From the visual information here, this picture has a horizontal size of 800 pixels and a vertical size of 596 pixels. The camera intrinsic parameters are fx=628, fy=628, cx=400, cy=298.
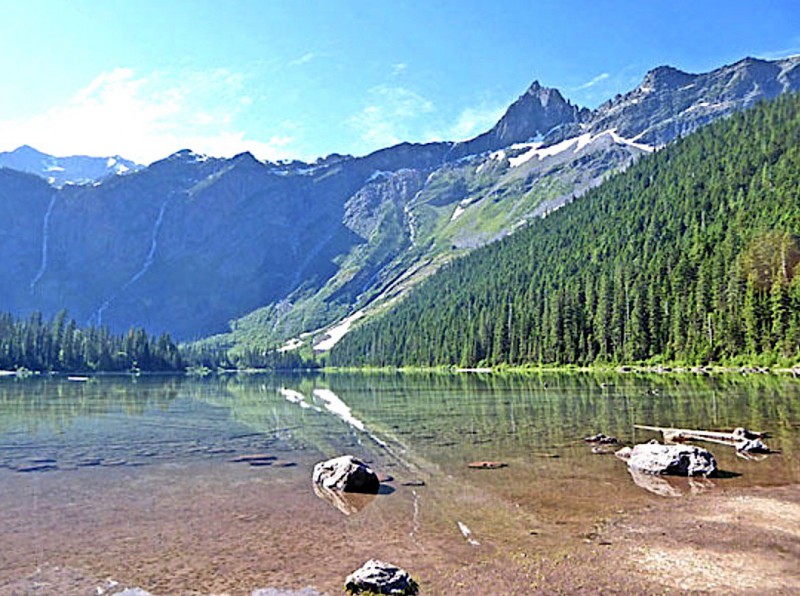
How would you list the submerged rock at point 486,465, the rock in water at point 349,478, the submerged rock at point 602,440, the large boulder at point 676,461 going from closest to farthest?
the rock in water at point 349,478 → the large boulder at point 676,461 → the submerged rock at point 486,465 → the submerged rock at point 602,440

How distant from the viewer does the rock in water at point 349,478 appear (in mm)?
25641

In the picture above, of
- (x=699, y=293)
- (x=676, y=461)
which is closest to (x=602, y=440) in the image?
(x=676, y=461)

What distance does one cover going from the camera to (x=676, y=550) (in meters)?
17.1

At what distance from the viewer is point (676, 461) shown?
2766cm

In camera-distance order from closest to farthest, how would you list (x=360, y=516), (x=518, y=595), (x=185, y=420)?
(x=518, y=595)
(x=360, y=516)
(x=185, y=420)

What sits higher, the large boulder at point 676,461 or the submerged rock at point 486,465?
the large boulder at point 676,461

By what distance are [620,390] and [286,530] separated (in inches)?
2615

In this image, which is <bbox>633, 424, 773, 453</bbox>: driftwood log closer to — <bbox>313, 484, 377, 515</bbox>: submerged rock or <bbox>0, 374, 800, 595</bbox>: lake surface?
<bbox>0, 374, 800, 595</bbox>: lake surface

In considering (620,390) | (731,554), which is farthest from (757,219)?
(731,554)

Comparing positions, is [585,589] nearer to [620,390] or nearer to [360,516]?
[360,516]

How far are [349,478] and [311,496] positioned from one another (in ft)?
5.51

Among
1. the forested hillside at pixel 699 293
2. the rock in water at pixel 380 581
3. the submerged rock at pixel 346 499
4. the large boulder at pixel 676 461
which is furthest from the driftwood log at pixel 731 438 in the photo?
the forested hillside at pixel 699 293

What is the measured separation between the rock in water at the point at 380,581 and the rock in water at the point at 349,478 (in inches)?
438

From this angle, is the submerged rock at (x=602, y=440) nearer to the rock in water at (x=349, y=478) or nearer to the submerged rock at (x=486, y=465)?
the submerged rock at (x=486, y=465)
